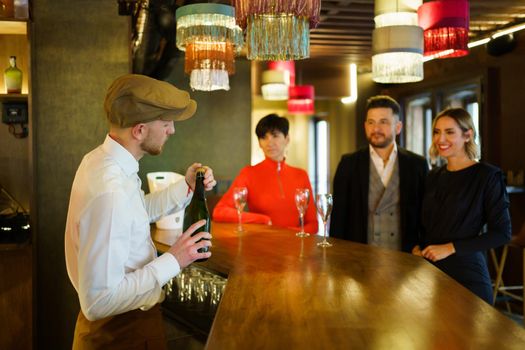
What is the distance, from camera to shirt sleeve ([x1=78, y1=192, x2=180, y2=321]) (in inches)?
69.2

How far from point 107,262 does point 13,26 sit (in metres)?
2.71

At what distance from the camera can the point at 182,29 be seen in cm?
317

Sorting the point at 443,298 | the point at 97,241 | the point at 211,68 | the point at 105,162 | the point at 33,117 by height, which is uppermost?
the point at 211,68

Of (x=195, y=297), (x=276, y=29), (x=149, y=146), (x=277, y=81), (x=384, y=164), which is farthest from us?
(x=277, y=81)

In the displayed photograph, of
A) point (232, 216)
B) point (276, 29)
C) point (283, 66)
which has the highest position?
point (283, 66)

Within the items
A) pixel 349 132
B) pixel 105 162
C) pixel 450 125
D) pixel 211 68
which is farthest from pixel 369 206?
pixel 349 132

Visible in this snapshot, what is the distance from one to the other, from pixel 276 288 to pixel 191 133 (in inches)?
235

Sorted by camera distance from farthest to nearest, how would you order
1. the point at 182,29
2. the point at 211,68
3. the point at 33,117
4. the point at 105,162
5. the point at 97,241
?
the point at 33,117
the point at 211,68
the point at 182,29
the point at 105,162
the point at 97,241

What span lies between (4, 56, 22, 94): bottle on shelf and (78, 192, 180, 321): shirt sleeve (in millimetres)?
2605

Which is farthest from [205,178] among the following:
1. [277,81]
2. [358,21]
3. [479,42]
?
[277,81]

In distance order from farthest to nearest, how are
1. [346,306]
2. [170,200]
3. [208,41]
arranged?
[208,41] < [170,200] < [346,306]

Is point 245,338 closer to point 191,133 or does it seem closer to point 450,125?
point 450,125

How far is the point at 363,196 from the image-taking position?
142 inches

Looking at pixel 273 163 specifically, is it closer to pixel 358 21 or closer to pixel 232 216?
pixel 232 216
